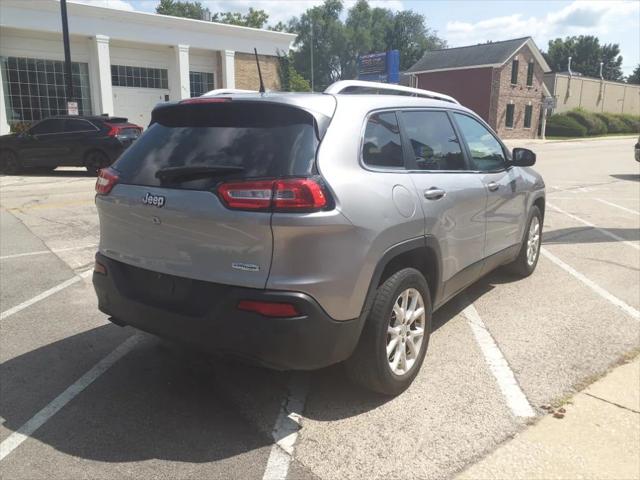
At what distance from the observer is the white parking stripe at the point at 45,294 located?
4984mm

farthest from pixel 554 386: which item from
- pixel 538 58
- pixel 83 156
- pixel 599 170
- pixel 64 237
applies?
pixel 538 58

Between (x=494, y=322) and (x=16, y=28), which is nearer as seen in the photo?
(x=494, y=322)

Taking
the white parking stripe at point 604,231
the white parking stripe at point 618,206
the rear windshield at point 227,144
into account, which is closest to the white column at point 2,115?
the white parking stripe at point 604,231

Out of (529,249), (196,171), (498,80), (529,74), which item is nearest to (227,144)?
(196,171)

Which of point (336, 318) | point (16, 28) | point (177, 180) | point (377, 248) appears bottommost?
point (336, 318)

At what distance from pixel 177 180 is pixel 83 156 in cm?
1427

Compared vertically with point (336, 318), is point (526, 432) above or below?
below

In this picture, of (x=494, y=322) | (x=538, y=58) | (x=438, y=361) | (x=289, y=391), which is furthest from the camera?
(x=538, y=58)

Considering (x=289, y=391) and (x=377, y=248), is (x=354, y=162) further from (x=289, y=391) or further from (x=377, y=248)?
(x=289, y=391)

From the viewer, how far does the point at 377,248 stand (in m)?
3.13

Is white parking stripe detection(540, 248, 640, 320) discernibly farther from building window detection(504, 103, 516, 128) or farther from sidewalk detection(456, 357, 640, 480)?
building window detection(504, 103, 516, 128)

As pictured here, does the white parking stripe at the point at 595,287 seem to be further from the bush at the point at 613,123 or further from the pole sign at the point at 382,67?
the bush at the point at 613,123

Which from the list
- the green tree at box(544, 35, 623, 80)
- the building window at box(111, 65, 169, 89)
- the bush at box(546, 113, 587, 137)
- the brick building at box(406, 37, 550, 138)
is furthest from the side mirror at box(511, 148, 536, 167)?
the green tree at box(544, 35, 623, 80)

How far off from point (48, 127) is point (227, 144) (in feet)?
49.4
